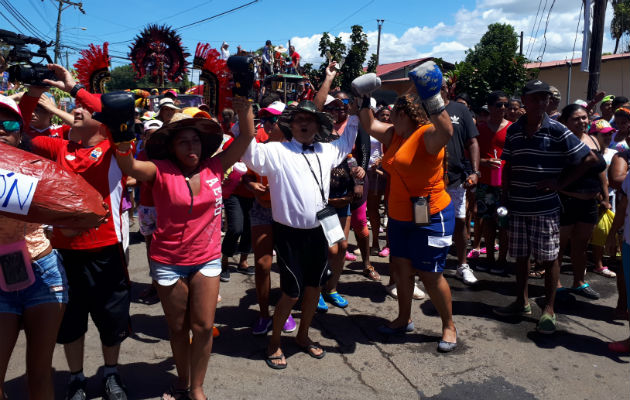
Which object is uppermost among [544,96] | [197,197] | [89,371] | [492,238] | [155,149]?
[544,96]

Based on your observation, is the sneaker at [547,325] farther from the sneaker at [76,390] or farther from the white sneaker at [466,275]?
the sneaker at [76,390]

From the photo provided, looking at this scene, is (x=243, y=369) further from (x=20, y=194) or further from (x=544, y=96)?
(x=544, y=96)

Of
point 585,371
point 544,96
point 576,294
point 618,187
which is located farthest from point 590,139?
point 585,371

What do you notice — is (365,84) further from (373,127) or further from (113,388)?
(113,388)

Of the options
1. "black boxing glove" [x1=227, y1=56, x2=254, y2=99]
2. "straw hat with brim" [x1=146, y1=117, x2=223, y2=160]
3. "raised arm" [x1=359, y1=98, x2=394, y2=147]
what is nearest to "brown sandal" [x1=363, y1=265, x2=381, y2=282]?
"raised arm" [x1=359, y1=98, x2=394, y2=147]

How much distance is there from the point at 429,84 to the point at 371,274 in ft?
9.39

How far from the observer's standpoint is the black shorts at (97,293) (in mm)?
2738

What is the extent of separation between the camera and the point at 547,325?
383 centimetres

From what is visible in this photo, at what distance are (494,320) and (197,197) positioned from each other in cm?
309

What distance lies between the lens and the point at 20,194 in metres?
1.49

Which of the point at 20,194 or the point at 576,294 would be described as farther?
the point at 576,294

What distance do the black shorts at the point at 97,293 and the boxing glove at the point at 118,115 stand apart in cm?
84

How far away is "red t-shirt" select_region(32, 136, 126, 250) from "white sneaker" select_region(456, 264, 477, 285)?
3841 mm

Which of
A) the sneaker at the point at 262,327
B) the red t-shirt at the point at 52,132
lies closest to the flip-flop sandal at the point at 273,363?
the sneaker at the point at 262,327
